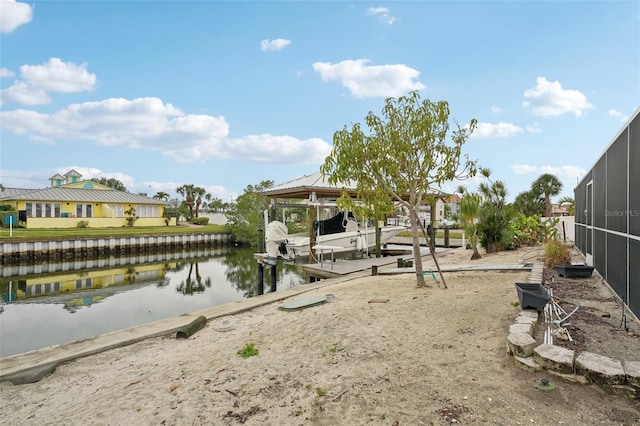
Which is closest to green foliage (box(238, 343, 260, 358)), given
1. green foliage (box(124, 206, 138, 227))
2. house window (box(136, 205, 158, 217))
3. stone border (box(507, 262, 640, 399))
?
stone border (box(507, 262, 640, 399))

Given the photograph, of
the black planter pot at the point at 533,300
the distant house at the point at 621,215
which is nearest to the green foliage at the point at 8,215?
the black planter pot at the point at 533,300

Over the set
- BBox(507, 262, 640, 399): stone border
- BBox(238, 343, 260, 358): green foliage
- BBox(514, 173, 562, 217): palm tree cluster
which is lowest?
BBox(238, 343, 260, 358): green foliage

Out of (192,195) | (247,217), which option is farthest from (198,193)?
(247,217)

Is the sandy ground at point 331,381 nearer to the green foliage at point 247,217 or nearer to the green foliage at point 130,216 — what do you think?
the green foliage at point 247,217

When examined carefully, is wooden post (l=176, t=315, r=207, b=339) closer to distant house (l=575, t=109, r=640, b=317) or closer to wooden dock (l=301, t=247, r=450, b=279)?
wooden dock (l=301, t=247, r=450, b=279)

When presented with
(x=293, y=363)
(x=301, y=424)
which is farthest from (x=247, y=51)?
(x=301, y=424)

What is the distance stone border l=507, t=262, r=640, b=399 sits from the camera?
9.57 ft

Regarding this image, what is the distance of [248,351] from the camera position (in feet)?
15.4

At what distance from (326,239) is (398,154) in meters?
6.34

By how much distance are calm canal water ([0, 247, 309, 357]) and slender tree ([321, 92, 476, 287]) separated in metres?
7.80

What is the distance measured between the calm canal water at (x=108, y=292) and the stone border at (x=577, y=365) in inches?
400

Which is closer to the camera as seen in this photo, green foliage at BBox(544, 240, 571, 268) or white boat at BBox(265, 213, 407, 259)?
green foliage at BBox(544, 240, 571, 268)

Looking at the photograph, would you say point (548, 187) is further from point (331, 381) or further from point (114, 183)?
point (114, 183)

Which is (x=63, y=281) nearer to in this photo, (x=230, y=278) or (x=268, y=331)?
(x=230, y=278)
